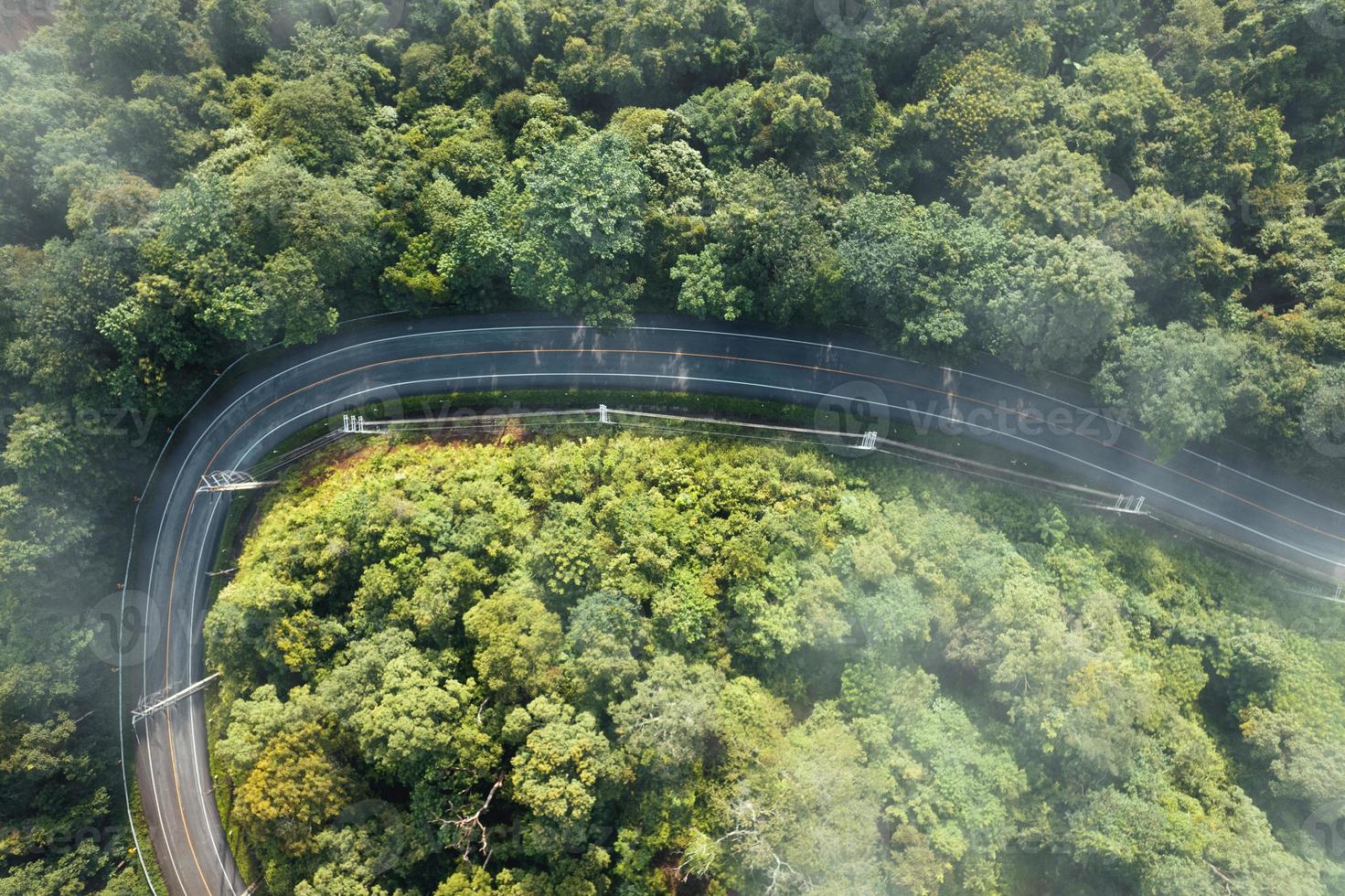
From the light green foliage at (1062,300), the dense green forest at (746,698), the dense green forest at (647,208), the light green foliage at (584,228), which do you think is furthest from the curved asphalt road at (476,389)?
the light green foliage at (1062,300)

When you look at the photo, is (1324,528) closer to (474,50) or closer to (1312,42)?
(1312,42)

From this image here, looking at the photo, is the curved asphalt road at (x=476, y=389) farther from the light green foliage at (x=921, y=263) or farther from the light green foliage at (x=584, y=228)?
the light green foliage at (x=921, y=263)

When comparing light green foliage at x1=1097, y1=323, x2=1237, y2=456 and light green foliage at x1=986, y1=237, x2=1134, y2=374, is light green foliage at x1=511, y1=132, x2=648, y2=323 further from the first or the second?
light green foliage at x1=1097, y1=323, x2=1237, y2=456

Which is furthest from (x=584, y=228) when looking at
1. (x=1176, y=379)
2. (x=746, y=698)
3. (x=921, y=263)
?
(x=1176, y=379)

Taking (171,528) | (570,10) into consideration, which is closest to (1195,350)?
(570,10)

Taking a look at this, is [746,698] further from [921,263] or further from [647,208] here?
[647,208]
